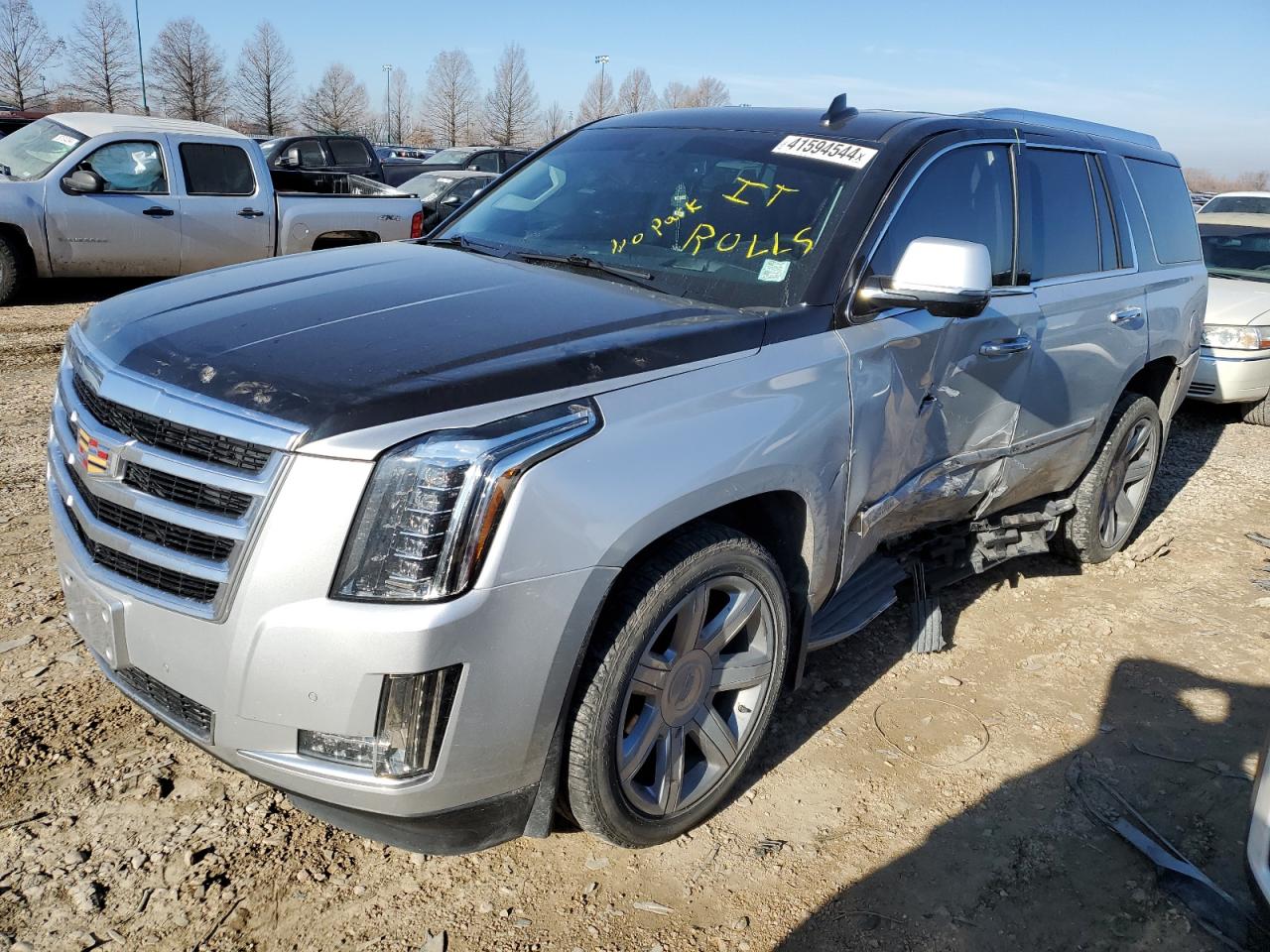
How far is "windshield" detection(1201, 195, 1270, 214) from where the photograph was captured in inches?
462

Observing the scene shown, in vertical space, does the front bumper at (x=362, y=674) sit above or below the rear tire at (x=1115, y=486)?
above

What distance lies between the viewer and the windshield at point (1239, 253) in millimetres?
9203

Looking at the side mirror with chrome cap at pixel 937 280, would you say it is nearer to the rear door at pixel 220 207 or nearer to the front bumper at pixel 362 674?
the front bumper at pixel 362 674

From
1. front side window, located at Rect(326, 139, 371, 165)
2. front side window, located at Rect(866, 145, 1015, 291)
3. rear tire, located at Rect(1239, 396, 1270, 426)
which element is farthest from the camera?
front side window, located at Rect(326, 139, 371, 165)

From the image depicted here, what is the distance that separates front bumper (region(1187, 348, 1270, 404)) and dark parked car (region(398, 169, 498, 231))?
8.81 meters

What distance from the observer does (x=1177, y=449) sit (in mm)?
7918

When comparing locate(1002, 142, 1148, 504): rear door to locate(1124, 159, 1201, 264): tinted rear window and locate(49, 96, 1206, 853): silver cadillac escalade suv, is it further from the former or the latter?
locate(1124, 159, 1201, 264): tinted rear window

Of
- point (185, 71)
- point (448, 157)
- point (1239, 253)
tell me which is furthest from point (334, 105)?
point (1239, 253)

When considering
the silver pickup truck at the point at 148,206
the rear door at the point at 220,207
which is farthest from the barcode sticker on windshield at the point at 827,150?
the rear door at the point at 220,207

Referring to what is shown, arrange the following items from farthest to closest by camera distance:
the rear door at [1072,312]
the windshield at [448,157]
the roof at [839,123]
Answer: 1. the windshield at [448,157]
2. the rear door at [1072,312]
3. the roof at [839,123]

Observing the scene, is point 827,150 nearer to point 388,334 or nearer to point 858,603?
point 858,603

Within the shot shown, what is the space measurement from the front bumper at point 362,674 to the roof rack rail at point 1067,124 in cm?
291

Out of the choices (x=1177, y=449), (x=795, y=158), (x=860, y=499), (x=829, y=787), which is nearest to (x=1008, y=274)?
(x=795, y=158)

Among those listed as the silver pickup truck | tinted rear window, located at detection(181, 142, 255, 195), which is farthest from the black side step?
tinted rear window, located at detection(181, 142, 255, 195)
